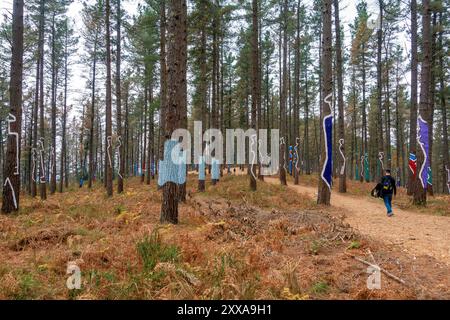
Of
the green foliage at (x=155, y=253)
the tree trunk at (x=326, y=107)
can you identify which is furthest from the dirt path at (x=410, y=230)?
the green foliage at (x=155, y=253)

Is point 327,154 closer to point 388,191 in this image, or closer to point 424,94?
point 388,191

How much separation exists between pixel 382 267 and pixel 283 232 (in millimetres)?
2674

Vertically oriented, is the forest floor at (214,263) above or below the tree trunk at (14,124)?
below

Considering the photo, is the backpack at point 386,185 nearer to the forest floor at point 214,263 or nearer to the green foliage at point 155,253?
the forest floor at point 214,263

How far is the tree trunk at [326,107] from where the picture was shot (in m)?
11.7

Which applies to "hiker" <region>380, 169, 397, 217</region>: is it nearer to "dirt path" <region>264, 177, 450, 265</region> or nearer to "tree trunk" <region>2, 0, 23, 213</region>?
"dirt path" <region>264, 177, 450, 265</region>

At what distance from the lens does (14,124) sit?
32.2ft

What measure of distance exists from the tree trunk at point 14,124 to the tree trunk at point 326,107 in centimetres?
1145

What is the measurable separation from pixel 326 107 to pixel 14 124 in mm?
11691

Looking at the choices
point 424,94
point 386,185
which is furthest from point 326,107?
point 424,94

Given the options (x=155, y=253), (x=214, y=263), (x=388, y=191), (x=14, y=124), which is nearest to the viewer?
(x=214, y=263)

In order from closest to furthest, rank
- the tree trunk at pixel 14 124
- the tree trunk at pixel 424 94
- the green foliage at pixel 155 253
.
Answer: the green foliage at pixel 155 253 < the tree trunk at pixel 14 124 < the tree trunk at pixel 424 94

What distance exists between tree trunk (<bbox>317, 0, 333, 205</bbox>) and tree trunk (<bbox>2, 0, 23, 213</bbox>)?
11453 millimetres

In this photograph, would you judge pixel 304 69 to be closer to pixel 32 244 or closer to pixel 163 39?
pixel 163 39
